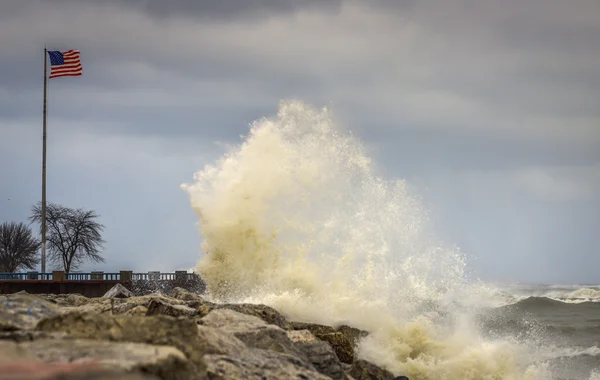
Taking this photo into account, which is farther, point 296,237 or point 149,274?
point 149,274

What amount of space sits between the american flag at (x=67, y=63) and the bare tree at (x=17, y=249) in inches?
932

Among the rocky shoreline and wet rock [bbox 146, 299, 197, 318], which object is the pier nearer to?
wet rock [bbox 146, 299, 197, 318]

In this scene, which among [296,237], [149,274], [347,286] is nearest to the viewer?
[347,286]

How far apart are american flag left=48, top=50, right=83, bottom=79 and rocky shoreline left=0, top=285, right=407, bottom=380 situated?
24.1m

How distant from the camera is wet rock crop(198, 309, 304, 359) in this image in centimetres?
774

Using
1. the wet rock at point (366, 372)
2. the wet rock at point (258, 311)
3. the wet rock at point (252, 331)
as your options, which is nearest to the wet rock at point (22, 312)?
the wet rock at point (252, 331)

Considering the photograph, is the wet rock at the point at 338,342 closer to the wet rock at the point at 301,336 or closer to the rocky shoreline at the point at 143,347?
the wet rock at the point at 301,336

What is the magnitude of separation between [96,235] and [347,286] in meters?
37.6

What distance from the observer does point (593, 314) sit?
37.5 m

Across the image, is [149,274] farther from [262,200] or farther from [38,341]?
[38,341]

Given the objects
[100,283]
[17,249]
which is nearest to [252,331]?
[100,283]

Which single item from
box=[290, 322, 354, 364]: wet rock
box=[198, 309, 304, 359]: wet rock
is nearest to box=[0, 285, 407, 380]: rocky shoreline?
box=[198, 309, 304, 359]: wet rock

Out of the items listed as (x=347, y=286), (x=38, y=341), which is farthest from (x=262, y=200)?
(x=38, y=341)

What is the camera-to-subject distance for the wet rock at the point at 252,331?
7742 mm
